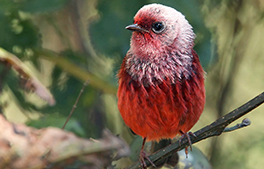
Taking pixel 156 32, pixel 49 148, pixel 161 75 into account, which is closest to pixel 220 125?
pixel 161 75

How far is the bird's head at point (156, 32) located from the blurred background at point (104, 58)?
1.48 ft

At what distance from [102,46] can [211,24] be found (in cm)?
121

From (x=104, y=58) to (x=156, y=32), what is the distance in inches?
39.2

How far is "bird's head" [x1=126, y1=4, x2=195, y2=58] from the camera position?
8.18 ft

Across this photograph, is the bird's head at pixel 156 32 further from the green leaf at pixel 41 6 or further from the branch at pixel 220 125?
the green leaf at pixel 41 6

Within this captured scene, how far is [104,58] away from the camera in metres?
3.41

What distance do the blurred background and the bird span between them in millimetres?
462

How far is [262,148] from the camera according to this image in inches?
160

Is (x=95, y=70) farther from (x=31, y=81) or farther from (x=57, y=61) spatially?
(x=31, y=81)

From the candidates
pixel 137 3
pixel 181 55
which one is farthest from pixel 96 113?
pixel 181 55

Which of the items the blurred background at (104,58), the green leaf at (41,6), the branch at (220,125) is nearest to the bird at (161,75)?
the branch at (220,125)

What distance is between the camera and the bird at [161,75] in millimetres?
2471

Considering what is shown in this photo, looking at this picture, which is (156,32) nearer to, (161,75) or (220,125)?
(161,75)

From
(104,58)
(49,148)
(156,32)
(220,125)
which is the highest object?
(104,58)
